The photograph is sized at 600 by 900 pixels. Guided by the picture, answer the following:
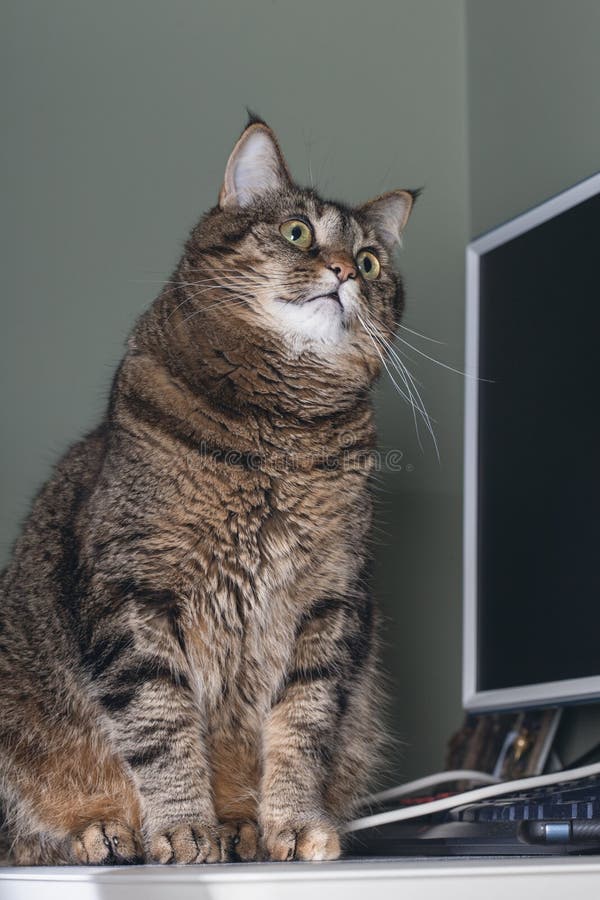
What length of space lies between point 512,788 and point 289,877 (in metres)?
0.49

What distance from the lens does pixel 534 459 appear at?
1.49m

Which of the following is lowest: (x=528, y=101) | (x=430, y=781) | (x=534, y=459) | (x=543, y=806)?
(x=430, y=781)

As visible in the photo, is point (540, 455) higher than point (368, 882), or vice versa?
point (540, 455)

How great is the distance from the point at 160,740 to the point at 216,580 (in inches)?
7.6

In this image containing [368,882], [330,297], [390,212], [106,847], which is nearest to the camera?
[368,882]

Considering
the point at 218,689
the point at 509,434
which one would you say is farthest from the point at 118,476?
the point at 509,434

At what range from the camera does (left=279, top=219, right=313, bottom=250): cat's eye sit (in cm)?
137

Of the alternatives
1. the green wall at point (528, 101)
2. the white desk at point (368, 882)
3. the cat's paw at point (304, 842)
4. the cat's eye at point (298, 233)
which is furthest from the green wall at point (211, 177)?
the white desk at point (368, 882)

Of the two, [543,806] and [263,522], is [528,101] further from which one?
[543,806]

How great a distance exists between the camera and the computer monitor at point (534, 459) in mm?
1390

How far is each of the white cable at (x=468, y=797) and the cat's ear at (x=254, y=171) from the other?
817 mm

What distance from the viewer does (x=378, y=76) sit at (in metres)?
2.07

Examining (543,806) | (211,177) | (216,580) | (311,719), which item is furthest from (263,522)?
(211,177)

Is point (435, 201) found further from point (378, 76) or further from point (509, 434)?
point (509, 434)
